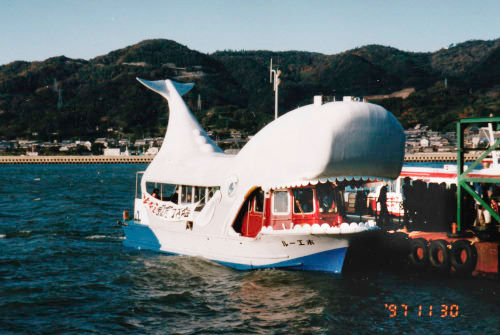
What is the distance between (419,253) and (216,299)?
804 centimetres

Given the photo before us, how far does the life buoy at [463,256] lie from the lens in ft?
69.1

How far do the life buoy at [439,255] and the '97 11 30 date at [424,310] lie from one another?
10.2 ft

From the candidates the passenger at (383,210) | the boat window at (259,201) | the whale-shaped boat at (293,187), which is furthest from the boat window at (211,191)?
the passenger at (383,210)

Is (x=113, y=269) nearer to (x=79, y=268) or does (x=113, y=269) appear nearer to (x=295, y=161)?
(x=79, y=268)

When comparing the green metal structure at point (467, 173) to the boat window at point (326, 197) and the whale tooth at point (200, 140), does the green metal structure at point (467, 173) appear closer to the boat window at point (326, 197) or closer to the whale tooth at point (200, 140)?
the boat window at point (326, 197)

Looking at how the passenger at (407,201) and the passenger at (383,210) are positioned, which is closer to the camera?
the passenger at (383,210)

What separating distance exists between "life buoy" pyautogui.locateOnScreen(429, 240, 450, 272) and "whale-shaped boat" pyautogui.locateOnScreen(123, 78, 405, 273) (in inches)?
128

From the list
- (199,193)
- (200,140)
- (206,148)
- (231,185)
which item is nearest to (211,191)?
(199,193)

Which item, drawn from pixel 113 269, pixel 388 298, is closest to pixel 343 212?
pixel 388 298

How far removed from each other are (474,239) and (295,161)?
745 centimetres

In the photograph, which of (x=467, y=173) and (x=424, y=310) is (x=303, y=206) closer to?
(x=424, y=310)

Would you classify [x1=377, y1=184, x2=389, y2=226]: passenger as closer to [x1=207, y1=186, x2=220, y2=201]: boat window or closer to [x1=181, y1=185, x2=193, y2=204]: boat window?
[x1=207, y1=186, x2=220, y2=201]: boat window

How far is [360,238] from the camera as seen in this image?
65.6 ft

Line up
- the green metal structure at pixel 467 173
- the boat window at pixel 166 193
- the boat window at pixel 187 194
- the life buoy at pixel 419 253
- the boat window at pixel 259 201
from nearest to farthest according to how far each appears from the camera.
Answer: the boat window at pixel 259 201 → the life buoy at pixel 419 253 → the green metal structure at pixel 467 173 → the boat window at pixel 187 194 → the boat window at pixel 166 193
